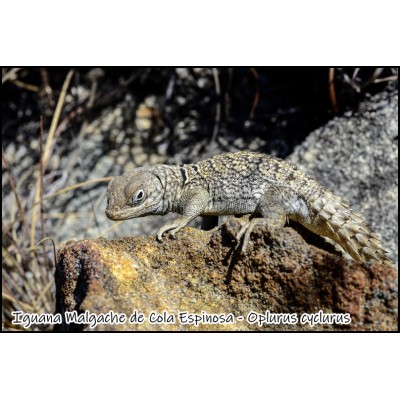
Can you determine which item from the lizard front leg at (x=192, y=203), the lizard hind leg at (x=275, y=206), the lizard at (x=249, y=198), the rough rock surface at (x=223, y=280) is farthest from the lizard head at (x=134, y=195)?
the lizard hind leg at (x=275, y=206)

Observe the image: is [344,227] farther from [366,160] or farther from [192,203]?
[366,160]

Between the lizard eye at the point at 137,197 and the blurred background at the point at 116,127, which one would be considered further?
the blurred background at the point at 116,127

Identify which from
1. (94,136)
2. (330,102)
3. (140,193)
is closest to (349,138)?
(330,102)

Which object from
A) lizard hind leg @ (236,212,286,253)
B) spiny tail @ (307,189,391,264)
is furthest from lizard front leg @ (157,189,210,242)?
spiny tail @ (307,189,391,264)

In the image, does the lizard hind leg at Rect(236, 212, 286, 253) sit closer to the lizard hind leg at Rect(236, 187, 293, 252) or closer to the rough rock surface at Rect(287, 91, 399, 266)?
the lizard hind leg at Rect(236, 187, 293, 252)

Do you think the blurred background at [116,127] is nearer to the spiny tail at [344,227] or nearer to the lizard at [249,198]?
the lizard at [249,198]


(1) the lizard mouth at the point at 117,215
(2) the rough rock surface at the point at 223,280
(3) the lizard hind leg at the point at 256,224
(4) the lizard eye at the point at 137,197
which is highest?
(4) the lizard eye at the point at 137,197
